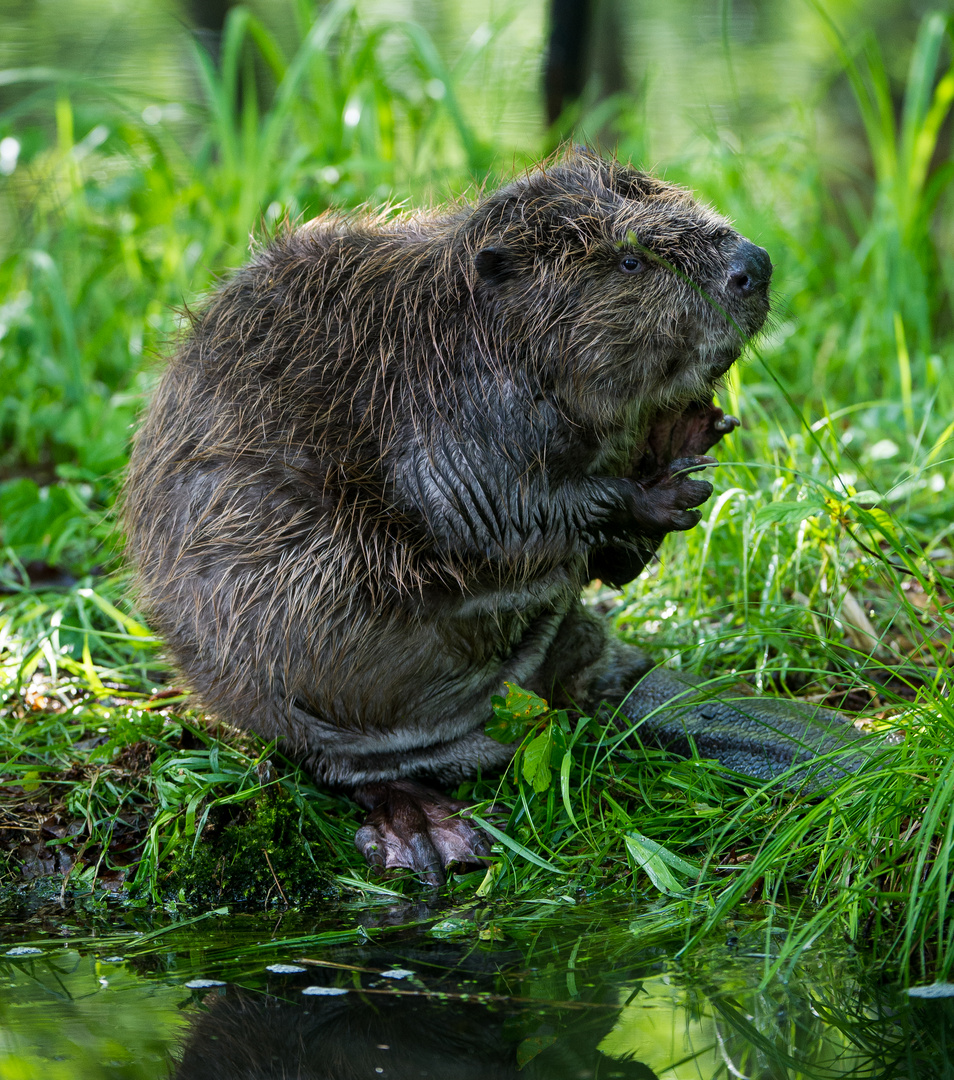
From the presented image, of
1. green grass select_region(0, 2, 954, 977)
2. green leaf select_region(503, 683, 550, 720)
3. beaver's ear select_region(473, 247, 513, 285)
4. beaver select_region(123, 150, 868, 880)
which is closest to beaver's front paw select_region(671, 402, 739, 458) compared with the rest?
beaver select_region(123, 150, 868, 880)

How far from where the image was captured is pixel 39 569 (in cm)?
395

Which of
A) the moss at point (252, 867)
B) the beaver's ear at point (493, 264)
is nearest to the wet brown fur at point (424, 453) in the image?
the beaver's ear at point (493, 264)

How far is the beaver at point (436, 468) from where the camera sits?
2.45 metres

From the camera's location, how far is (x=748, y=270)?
8.00 ft

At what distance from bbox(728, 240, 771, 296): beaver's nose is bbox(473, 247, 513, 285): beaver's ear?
46cm

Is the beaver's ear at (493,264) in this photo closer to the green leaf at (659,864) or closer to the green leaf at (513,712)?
the green leaf at (513,712)

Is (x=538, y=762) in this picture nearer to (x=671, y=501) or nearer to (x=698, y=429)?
(x=671, y=501)

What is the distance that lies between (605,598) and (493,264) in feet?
4.60

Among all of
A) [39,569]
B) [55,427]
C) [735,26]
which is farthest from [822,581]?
[735,26]

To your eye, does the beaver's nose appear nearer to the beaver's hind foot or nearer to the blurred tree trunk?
the beaver's hind foot

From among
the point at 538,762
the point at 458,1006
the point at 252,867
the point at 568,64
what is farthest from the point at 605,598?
the point at 568,64

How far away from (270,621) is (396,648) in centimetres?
27

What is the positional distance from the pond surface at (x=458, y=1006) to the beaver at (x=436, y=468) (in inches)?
17.4

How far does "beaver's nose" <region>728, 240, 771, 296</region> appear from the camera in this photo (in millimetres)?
2434
